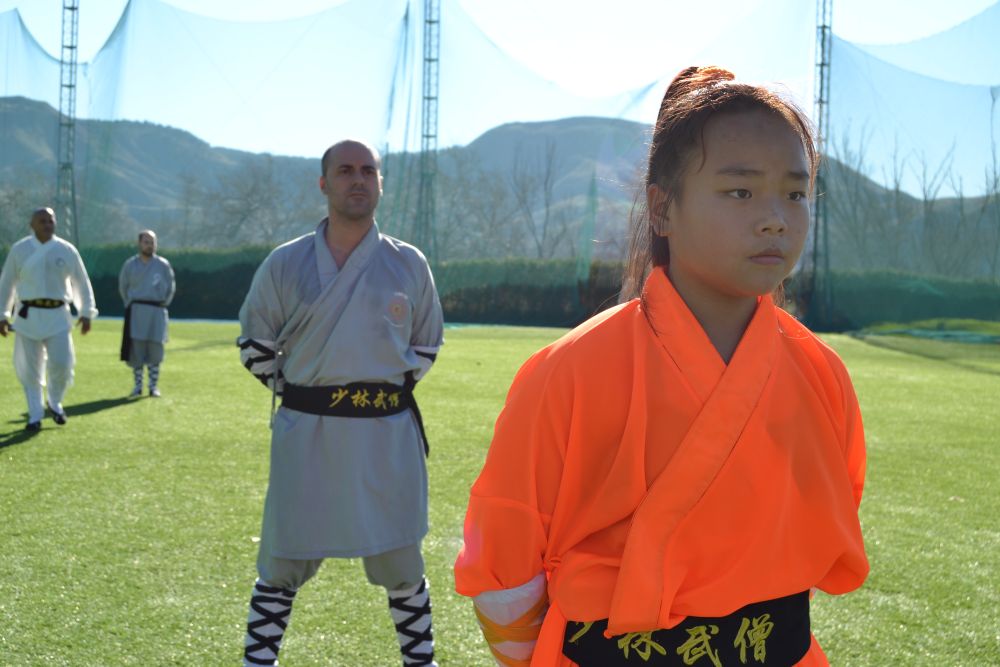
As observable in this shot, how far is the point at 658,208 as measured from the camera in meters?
1.53

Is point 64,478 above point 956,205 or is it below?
below

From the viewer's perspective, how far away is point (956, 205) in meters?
25.8

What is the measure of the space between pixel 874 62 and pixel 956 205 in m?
4.85

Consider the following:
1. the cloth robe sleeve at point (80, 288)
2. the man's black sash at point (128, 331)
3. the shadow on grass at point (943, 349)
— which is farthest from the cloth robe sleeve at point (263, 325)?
the shadow on grass at point (943, 349)

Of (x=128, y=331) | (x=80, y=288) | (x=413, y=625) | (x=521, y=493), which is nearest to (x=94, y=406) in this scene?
(x=128, y=331)

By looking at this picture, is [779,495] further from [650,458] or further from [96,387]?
[96,387]

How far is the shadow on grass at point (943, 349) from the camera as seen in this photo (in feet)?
58.4

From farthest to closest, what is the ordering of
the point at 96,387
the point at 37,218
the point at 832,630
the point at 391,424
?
the point at 96,387 → the point at 37,218 → the point at 832,630 → the point at 391,424

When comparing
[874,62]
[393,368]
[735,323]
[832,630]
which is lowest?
[832,630]

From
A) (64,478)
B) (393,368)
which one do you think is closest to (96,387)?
(64,478)

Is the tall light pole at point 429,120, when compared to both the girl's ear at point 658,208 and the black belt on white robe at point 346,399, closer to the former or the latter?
the black belt on white robe at point 346,399

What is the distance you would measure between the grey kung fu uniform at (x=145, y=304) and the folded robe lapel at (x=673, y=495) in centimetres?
980

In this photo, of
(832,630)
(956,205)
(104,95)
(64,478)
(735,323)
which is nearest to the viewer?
(735,323)

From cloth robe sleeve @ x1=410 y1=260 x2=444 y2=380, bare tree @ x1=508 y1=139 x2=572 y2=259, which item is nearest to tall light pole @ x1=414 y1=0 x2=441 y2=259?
bare tree @ x1=508 y1=139 x2=572 y2=259
